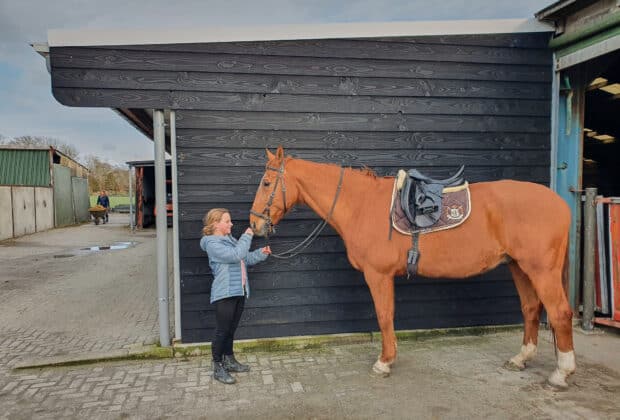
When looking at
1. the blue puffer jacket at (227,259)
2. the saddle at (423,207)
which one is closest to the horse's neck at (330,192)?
the saddle at (423,207)

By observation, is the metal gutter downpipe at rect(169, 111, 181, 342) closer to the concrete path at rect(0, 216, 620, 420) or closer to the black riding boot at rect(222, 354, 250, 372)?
the concrete path at rect(0, 216, 620, 420)

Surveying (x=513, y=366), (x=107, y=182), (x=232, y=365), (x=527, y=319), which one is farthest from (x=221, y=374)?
Answer: (x=107, y=182)

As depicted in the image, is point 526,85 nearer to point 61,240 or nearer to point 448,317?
point 448,317

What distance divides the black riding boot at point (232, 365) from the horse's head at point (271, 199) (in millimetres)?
1239

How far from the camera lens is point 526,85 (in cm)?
469

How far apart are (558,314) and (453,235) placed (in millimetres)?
1011

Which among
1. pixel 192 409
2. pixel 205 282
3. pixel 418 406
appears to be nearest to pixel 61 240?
pixel 205 282

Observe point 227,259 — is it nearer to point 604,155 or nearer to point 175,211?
point 175,211

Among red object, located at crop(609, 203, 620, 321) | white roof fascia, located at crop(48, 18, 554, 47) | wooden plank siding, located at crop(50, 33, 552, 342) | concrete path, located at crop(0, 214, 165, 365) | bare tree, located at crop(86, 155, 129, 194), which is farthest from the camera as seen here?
bare tree, located at crop(86, 155, 129, 194)

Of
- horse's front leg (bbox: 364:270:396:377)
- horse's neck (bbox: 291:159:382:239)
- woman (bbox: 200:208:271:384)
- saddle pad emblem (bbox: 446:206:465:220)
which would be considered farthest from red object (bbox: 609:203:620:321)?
woman (bbox: 200:208:271:384)

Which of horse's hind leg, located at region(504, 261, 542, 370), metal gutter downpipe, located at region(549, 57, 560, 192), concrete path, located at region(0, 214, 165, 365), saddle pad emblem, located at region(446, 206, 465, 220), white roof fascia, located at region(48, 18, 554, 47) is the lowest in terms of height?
concrete path, located at region(0, 214, 165, 365)

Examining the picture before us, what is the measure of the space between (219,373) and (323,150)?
2371 millimetres

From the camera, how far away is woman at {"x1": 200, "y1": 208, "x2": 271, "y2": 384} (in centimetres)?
342

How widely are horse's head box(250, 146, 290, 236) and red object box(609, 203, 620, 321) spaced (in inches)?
148
